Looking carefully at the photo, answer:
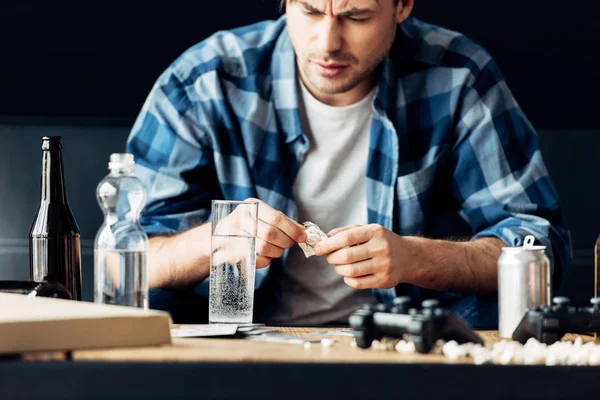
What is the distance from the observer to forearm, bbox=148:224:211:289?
1.68m

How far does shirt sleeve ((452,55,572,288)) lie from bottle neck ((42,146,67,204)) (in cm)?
93

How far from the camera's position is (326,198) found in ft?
6.64

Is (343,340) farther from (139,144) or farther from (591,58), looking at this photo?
(591,58)

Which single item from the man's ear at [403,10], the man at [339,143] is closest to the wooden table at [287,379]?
the man at [339,143]

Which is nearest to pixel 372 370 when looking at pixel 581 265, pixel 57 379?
pixel 57 379

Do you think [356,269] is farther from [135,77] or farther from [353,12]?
[135,77]

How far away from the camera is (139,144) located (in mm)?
2012

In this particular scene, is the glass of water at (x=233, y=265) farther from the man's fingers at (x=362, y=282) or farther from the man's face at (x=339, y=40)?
the man's face at (x=339, y=40)

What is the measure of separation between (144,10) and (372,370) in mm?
1718

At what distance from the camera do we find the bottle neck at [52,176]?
126 cm

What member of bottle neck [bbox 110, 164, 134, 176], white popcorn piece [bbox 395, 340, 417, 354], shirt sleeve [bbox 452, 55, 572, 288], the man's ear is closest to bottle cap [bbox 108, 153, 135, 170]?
bottle neck [bbox 110, 164, 134, 176]

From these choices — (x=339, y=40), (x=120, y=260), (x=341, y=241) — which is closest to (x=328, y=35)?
(x=339, y=40)

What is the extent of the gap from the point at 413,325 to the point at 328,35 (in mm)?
1114

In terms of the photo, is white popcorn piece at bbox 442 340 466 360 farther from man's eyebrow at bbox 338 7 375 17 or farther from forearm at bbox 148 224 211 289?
man's eyebrow at bbox 338 7 375 17
